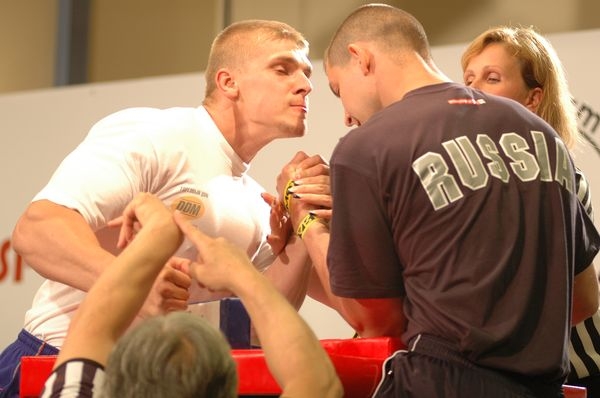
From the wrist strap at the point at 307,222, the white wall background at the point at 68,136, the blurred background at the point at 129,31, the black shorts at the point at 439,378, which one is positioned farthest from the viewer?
the blurred background at the point at 129,31

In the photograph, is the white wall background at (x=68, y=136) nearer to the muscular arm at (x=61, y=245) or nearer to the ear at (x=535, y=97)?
the ear at (x=535, y=97)

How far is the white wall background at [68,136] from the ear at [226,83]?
0.85m

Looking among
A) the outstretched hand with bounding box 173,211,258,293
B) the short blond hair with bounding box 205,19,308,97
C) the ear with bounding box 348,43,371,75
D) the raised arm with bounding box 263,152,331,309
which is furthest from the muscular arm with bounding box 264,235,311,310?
the outstretched hand with bounding box 173,211,258,293

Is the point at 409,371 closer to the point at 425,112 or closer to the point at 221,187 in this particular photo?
the point at 425,112

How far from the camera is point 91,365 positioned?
1427mm

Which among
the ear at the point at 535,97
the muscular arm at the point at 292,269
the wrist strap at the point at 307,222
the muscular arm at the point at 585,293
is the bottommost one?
the muscular arm at the point at 292,269

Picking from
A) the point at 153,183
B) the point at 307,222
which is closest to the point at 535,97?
the point at 307,222

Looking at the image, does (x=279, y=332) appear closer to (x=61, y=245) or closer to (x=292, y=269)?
(x=61, y=245)

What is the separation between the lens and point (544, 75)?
2621 millimetres

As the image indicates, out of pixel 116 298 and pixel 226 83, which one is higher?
pixel 226 83

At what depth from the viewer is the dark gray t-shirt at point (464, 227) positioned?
68.1 inches

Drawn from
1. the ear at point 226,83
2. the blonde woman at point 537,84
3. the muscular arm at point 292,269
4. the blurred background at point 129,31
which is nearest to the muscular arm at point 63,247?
the muscular arm at point 292,269

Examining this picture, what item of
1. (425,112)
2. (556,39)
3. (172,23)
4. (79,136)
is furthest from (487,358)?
(172,23)

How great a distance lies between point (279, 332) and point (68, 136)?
2.98 meters
